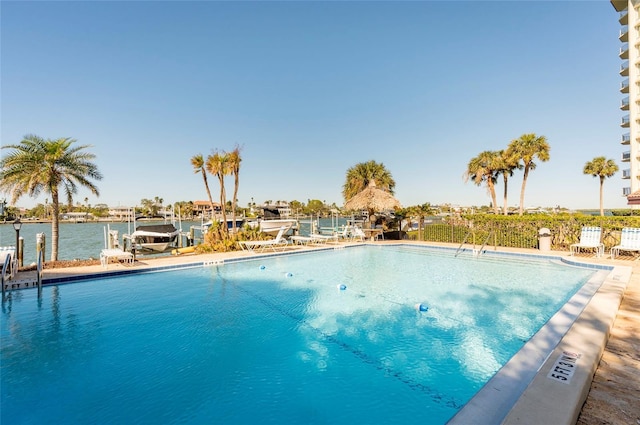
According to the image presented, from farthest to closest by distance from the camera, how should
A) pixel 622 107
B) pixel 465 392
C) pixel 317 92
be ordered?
1. pixel 622 107
2. pixel 317 92
3. pixel 465 392

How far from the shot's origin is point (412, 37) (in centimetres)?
1675

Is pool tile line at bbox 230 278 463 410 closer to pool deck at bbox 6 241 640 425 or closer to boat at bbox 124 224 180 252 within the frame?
pool deck at bbox 6 241 640 425

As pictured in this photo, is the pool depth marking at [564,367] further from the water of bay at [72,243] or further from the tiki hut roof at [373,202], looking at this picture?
the tiki hut roof at [373,202]

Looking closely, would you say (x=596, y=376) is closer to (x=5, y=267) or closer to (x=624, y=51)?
(x=5, y=267)

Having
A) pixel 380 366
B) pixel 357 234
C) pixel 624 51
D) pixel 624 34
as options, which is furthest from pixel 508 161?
pixel 624 34

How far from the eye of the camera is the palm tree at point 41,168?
11.0 meters

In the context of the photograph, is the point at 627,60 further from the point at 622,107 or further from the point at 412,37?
the point at 412,37

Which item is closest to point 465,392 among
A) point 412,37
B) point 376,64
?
point 412,37

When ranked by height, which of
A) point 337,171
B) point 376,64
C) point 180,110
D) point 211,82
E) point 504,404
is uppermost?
point 376,64

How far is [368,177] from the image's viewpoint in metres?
28.2

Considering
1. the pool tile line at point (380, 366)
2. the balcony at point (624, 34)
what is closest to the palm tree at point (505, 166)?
the pool tile line at point (380, 366)

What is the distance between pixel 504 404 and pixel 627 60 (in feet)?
192

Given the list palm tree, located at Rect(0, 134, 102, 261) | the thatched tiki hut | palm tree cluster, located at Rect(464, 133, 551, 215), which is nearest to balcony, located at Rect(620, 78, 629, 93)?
palm tree cluster, located at Rect(464, 133, 551, 215)

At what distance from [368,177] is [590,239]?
60.8ft
